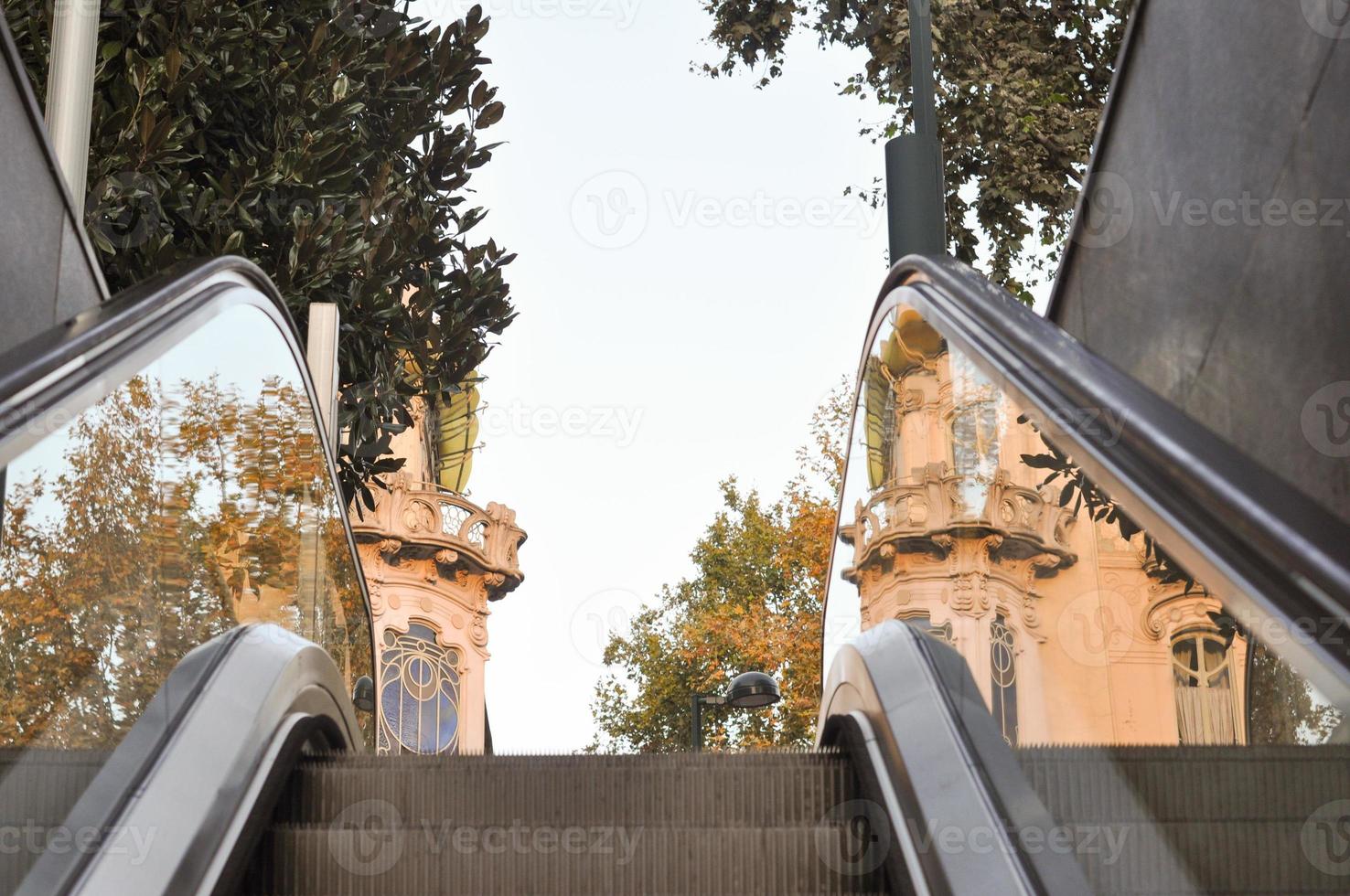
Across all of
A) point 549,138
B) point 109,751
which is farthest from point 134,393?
point 549,138

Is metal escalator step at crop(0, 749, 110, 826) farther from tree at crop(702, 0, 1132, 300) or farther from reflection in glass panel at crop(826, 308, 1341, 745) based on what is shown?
tree at crop(702, 0, 1132, 300)

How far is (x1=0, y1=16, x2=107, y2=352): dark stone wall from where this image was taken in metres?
3.72

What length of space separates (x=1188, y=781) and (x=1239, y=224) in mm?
1817

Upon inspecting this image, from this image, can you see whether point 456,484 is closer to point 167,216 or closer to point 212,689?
point 167,216

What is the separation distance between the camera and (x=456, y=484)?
26266 mm

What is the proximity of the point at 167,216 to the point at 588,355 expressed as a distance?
3278 cm

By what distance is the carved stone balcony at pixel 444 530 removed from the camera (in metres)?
23.9

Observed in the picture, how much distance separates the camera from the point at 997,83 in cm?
1195

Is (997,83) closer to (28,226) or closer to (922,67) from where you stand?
(922,67)

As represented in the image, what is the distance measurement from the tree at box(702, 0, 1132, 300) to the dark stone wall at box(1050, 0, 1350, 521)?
286 inches

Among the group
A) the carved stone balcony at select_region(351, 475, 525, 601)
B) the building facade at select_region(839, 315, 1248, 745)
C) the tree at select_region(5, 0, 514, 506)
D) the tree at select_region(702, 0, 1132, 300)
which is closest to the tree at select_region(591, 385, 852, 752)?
the carved stone balcony at select_region(351, 475, 525, 601)

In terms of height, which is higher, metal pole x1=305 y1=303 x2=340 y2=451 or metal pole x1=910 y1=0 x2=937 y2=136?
metal pole x1=910 y1=0 x2=937 y2=136

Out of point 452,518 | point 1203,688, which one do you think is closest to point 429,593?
point 452,518

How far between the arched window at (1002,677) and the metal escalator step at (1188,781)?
138 millimetres
